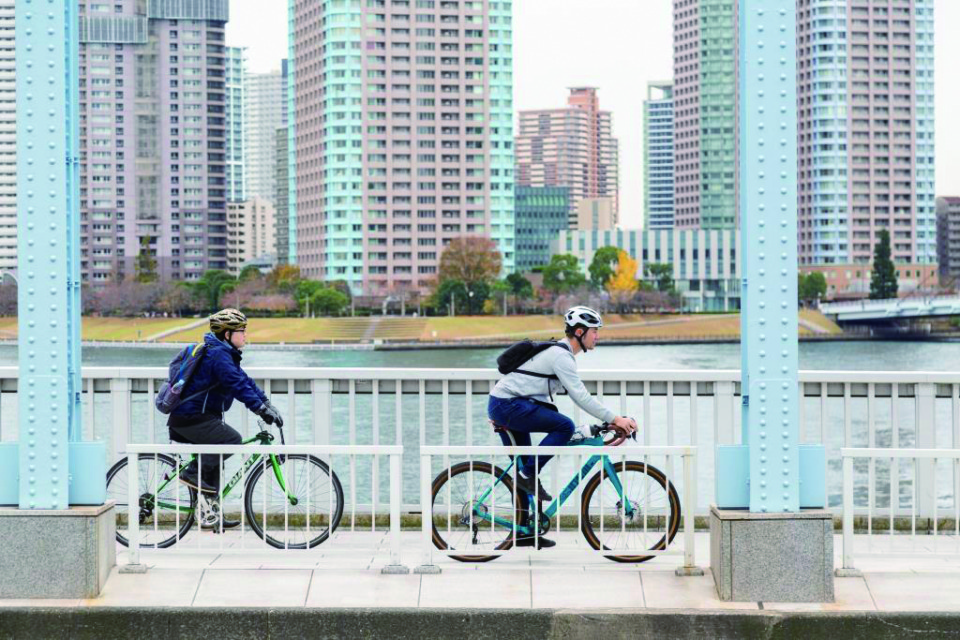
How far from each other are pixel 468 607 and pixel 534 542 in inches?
50.6

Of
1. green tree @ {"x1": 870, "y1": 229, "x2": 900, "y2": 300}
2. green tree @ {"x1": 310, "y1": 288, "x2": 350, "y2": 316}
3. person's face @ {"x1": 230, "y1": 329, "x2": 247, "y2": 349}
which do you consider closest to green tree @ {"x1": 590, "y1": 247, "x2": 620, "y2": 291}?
green tree @ {"x1": 870, "y1": 229, "x2": 900, "y2": 300}

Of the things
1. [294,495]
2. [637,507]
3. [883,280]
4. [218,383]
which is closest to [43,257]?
[218,383]

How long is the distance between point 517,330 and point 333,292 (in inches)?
964

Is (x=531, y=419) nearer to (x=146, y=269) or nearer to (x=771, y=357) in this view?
(x=771, y=357)

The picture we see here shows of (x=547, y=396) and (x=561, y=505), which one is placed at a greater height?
(x=547, y=396)

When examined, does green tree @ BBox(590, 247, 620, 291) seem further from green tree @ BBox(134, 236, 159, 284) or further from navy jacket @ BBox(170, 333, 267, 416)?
navy jacket @ BBox(170, 333, 267, 416)

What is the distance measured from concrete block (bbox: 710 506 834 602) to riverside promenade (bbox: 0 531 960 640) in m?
0.08

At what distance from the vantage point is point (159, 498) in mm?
8352

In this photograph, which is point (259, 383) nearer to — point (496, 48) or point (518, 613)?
point (518, 613)

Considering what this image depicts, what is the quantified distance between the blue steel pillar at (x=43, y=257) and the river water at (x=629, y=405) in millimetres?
1644

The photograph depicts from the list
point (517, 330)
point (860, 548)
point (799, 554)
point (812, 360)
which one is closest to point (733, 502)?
point (799, 554)

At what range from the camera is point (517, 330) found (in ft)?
465

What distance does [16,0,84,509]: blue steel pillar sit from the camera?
6.59 metres

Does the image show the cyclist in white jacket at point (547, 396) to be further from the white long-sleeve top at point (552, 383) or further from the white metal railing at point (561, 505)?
the white metal railing at point (561, 505)
